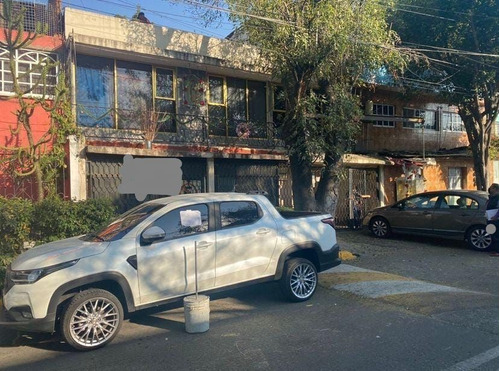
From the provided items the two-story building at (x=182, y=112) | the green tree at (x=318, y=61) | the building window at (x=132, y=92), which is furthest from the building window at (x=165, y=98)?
the green tree at (x=318, y=61)

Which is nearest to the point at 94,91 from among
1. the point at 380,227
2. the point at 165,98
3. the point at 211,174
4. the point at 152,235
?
the point at 165,98

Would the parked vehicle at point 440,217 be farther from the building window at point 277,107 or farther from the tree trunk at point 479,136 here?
the tree trunk at point 479,136

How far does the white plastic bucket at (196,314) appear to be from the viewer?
509 centimetres

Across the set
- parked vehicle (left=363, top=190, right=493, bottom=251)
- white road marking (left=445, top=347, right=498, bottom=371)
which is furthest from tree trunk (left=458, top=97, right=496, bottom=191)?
white road marking (left=445, top=347, right=498, bottom=371)

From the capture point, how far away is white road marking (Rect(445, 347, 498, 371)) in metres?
4.05

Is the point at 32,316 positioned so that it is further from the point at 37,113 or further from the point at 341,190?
the point at 341,190

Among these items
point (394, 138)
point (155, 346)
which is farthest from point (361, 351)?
point (394, 138)

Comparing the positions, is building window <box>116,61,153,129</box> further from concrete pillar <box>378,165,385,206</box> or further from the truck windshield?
concrete pillar <box>378,165,385,206</box>

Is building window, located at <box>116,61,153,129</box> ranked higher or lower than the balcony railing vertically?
lower

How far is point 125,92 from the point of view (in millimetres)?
11297

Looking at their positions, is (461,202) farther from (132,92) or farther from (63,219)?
(63,219)

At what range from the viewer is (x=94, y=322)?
4.78 m

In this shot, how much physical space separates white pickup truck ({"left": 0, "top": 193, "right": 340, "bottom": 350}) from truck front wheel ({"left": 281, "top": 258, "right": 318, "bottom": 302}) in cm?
2

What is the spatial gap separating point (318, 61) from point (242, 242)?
5113 millimetres
